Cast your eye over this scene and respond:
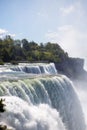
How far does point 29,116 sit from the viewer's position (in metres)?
21.1

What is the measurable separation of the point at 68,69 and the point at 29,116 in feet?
213

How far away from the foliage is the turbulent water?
144 feet

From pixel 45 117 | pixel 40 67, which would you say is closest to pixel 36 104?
pixel 45 117

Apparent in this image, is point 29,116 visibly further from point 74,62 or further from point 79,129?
point 74,62

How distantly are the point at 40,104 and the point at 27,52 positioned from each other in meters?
71.8

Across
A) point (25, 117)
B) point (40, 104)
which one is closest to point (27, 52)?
point (40, 104)

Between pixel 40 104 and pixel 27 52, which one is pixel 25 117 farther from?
pixel 27 52

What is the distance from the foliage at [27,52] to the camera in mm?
81887

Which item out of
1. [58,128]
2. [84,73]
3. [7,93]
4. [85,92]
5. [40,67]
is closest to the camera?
[7,93]

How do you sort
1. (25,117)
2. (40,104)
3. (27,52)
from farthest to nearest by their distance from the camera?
(27,52) → (40,104) → (25,117)

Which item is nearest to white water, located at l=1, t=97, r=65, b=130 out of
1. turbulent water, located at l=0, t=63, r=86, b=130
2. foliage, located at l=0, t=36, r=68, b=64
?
turbulent water, located at l=0, t=63, r=86, b=130

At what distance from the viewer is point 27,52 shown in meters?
97.5

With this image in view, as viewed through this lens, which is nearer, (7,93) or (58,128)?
(7,93)

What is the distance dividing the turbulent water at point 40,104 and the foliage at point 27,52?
43.8 m
